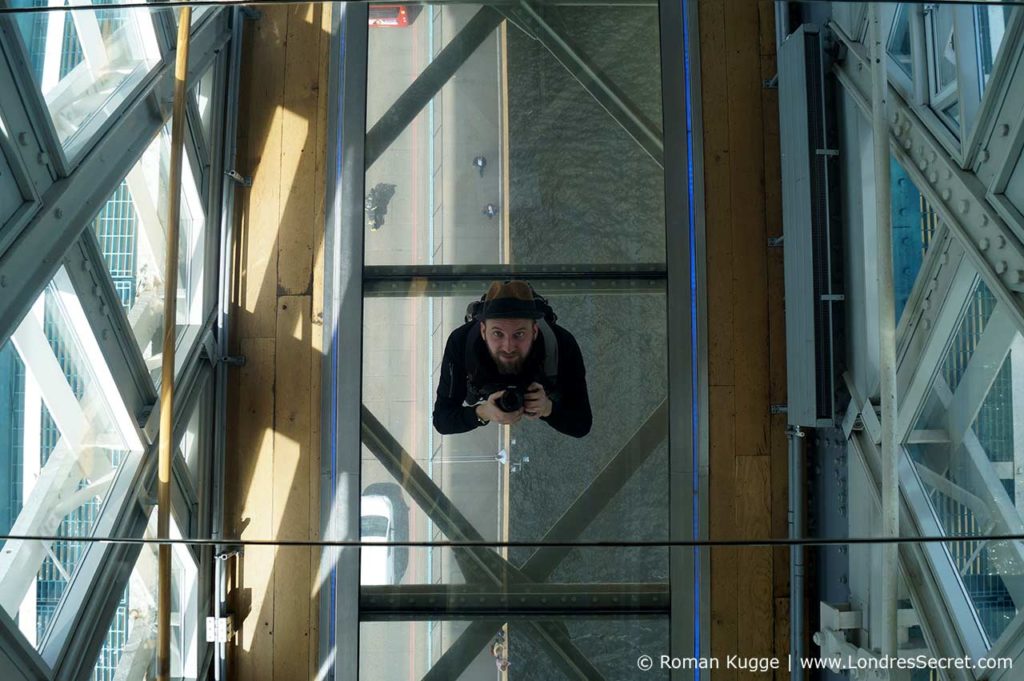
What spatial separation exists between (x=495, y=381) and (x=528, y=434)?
63 mm

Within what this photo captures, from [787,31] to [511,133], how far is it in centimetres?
32

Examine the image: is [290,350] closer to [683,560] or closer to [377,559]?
[377,559]

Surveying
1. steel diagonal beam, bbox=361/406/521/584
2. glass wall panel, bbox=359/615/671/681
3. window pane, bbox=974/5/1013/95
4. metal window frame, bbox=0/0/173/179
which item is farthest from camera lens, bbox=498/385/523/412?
window pane, bbox=974/5/1013/95

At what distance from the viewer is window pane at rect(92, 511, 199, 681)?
77cm

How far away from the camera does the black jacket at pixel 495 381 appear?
74cm

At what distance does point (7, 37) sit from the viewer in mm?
800

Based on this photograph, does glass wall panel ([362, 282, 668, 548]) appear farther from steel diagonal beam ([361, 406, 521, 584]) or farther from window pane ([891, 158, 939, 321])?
window pane ([891, 158, 939, 321])

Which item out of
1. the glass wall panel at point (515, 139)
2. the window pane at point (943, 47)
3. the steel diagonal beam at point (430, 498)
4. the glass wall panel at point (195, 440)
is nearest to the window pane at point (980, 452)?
the window pane at point (943, 47)

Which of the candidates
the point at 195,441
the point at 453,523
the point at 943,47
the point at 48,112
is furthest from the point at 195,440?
the point at 943,47

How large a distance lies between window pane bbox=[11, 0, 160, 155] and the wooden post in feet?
0.17

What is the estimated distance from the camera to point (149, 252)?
75 cm

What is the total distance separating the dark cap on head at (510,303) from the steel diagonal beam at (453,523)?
0.16 meters

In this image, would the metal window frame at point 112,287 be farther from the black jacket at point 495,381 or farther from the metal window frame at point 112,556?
the black jacket at point 495,381

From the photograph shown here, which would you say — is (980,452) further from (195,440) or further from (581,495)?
(195,440)
